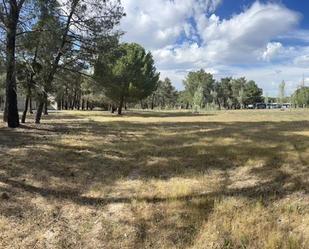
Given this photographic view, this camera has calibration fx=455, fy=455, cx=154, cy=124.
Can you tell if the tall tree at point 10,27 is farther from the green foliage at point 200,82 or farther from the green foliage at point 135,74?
the green foliage at point 200,82

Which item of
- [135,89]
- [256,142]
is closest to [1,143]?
[256,142]

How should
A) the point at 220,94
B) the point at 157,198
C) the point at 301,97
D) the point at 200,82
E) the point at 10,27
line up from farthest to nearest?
the point at 220,94 → the point at 301,97 → the point at 200,82 → the point at 10,27 → the point at 157,198

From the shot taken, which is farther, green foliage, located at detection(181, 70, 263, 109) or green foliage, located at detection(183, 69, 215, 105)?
green foliage, located at detection(181, 70, 263, 109)

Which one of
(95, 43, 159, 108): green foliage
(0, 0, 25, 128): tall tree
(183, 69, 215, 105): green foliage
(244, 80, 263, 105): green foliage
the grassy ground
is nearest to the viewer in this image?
the grassy ground

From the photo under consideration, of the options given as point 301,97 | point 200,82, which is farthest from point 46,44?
point 301,97

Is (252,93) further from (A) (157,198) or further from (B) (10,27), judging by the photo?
(A) (157,198)

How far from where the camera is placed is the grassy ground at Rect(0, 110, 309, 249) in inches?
287

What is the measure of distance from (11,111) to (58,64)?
15.1ft

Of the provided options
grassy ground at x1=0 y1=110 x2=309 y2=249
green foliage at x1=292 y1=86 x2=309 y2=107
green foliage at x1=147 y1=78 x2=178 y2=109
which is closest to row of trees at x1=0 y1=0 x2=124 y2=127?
grassy ground at x1=0 y1=110 x2=309 y2=249

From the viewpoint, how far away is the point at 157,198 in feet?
29.0

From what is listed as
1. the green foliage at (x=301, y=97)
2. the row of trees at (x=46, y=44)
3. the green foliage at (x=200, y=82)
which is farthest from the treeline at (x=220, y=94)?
the row of trees at (x=46, y=44)

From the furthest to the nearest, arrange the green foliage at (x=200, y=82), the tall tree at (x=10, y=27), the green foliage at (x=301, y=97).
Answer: the green foliage at (x=301, y=97) < the green foliage at (x=200, y=82) < the tall tree at (x=10, y=27)

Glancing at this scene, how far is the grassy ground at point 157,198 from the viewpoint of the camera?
7277mm

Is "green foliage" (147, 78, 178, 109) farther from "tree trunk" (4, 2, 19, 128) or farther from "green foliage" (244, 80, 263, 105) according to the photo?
"tree trunk" (4, 2, 19, 128)
